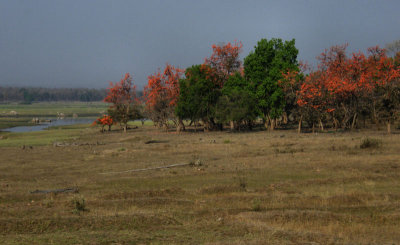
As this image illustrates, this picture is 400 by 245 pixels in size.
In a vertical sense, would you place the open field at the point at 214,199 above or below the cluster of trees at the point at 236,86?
below

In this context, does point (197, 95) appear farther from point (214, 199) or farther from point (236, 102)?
point (214, 199)

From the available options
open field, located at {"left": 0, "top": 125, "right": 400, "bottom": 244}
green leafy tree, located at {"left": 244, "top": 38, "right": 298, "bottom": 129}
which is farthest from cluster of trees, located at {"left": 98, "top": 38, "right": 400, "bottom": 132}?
open field, located at {"left": 0, "top": 125, "right": 400, "bottom": 244}

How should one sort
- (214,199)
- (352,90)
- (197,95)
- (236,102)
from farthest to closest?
(197,95)
(236,102)
(352,90)
(214,199)

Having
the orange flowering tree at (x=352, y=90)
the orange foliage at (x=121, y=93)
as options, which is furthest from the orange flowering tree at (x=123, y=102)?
the orange flowering tree at (x=352, y=90)

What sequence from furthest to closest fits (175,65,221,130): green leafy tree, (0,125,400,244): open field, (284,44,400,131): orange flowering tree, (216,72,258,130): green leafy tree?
(175,65,221,130): green leafy tree → (216,72,258,130): green leafy tree → (284,44,400,131): orange flowering tree → (0,125,400,244): open field

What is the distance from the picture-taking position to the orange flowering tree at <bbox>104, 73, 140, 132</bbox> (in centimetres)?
6175

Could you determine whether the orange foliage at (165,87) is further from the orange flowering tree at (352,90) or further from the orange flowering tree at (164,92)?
the orange flowering tree at (352,90)

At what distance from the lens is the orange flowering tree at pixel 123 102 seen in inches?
2431

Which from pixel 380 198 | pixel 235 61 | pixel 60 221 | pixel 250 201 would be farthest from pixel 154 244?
pixel 235 61

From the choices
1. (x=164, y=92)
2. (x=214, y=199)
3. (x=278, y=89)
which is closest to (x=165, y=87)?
(x=164, y=92)

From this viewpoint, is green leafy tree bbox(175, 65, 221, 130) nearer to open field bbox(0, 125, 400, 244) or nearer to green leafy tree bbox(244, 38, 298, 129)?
green leafy tree bbox(244, 38, 298, 129)

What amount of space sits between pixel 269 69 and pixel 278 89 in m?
3.32

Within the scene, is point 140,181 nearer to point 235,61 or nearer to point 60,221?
point 60,221

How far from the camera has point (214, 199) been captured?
1507 centimetres
